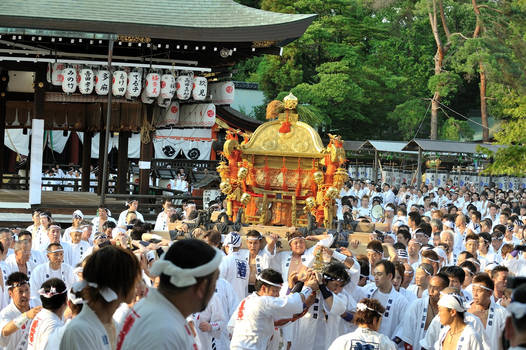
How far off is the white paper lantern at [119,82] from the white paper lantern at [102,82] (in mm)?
167

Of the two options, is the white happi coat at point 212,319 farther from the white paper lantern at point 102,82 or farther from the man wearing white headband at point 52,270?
the white paper lantern at point 102,82

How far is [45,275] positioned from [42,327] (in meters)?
3.17

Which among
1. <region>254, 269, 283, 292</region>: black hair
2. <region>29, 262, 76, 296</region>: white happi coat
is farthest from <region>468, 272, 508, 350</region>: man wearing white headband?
<region>29, 262, 76, 296</region>: white happi coat

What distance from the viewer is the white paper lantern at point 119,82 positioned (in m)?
18.8

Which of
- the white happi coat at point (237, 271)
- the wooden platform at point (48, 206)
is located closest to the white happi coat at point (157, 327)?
the white happi coat at point (237, 271)

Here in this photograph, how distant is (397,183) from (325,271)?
2558cm

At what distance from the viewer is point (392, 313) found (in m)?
7.77

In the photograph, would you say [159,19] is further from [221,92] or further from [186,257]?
[186,257]

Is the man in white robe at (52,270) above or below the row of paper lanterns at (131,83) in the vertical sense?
below

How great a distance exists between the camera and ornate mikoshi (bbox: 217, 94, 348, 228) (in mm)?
14500

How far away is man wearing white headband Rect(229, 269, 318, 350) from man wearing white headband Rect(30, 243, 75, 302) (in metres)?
3.00

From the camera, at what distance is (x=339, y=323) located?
773cm

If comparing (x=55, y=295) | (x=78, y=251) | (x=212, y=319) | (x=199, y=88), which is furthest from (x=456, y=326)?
(x=199, y=88)

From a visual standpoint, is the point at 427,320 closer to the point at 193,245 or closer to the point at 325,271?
the point at 325,271
